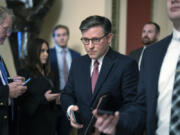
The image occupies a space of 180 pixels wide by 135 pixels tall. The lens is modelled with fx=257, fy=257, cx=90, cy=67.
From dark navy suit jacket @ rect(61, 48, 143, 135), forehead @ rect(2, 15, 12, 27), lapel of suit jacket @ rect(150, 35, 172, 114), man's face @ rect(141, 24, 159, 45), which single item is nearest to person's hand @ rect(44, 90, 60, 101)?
dark navy suit jacket @ rect(61, 48, 143, 135)

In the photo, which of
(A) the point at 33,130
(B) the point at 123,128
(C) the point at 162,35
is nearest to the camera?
(B) the point at 123,128

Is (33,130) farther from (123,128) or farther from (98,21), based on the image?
(123,128)

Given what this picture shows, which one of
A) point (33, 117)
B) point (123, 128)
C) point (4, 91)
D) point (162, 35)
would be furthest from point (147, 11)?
point (123, 128)

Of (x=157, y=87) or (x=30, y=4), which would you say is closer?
(x=157, y=87)

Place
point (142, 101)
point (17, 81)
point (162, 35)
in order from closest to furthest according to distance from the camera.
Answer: point (142, 101)
point (17, 81)
point (162, 35)

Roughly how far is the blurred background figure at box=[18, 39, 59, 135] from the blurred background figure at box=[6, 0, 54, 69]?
101cm

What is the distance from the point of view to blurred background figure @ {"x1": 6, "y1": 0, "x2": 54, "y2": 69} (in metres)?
3.66

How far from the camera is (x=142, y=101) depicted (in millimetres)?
1374

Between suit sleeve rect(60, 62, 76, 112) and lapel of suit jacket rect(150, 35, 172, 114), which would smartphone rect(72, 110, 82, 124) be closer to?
suit sleeve rect(60, 62, 76, 112)

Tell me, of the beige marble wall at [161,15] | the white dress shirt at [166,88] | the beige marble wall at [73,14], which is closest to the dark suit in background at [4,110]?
the white dress shirt at [166,88]

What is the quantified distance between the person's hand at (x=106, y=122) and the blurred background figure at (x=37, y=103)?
1496mm

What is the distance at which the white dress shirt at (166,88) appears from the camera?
1285 millimetres

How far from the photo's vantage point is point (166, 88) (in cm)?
130

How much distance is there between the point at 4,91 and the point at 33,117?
62 cm
